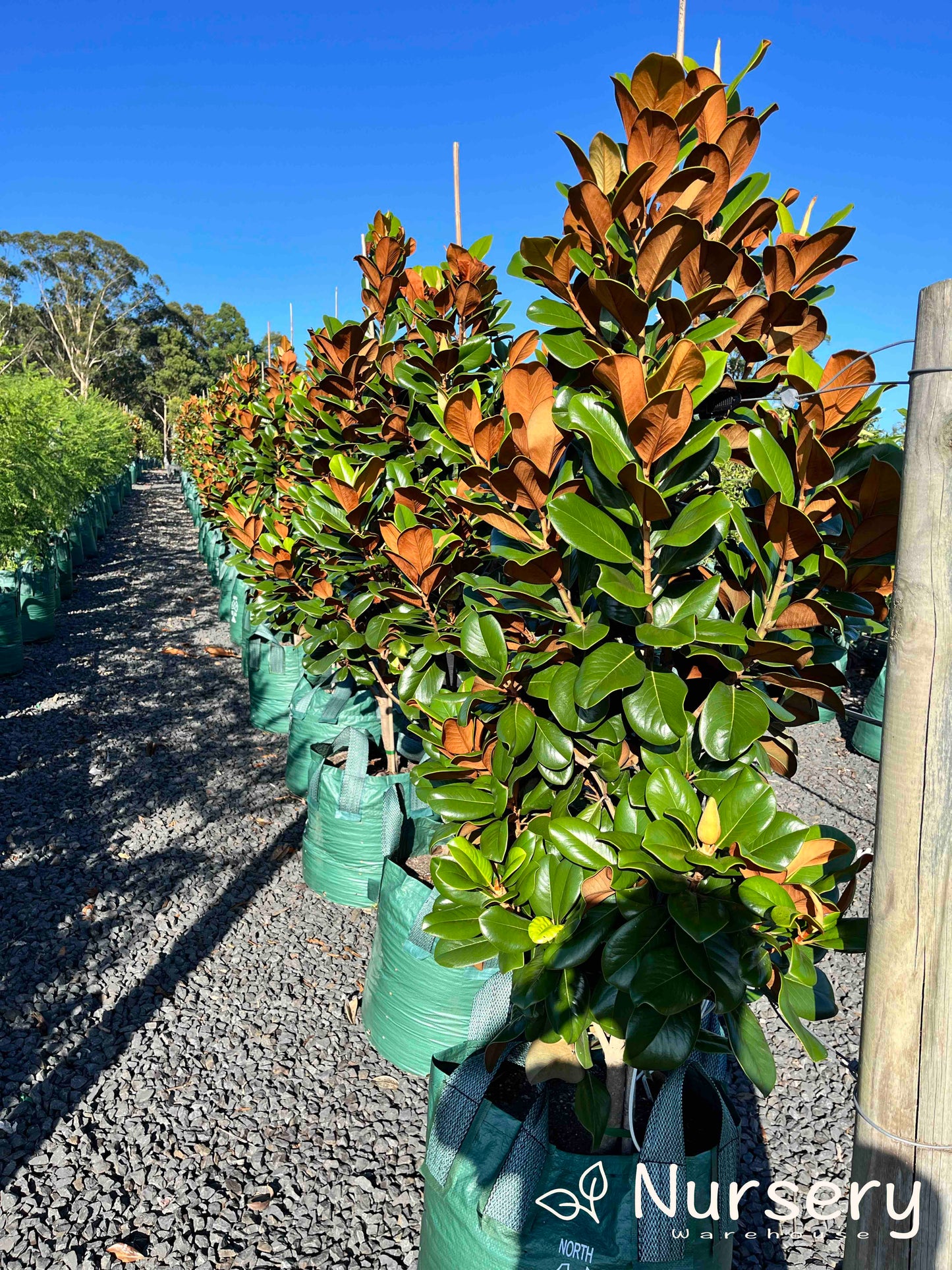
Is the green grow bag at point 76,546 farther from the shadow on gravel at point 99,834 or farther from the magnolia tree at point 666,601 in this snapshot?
the magnolia tree at point 666,601

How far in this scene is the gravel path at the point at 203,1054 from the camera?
1960 millimetres

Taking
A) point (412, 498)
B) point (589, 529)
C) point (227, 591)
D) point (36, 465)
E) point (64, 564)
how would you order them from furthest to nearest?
point (64, 564) → point (227, 591) → point (36, 465) → point (412, 498) → point (589, 529)

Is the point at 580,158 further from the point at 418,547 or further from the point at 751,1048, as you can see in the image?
the point at 751,1048

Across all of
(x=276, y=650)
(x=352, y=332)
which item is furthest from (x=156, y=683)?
(x=352, y=332)

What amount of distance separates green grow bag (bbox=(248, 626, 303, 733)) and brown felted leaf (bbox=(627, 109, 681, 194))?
4.07 m

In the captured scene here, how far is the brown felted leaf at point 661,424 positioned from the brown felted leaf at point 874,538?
293 mm

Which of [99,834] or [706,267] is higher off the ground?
[706,267]

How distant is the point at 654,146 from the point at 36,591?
7.77 m

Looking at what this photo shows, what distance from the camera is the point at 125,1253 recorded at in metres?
1.87

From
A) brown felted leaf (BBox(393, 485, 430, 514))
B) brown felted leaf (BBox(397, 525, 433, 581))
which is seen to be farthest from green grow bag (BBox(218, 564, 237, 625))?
brown felted leaf (BBox(397, 525, 433, 581))

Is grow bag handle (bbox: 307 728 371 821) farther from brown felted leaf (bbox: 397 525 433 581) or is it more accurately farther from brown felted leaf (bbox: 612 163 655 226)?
brown felted leaf (bbox: 612 163 655 226)

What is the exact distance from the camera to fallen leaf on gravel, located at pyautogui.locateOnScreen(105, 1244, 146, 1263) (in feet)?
6.11

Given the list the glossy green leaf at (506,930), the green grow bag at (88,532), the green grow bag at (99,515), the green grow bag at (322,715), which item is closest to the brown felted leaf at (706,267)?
the glossy green leaf at (506,930)

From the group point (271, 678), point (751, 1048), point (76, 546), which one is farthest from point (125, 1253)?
point (76, 546)
